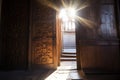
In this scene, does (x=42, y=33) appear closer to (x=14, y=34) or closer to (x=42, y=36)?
(x=42, y=36)

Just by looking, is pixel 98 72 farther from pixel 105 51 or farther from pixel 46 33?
pixel 46 33

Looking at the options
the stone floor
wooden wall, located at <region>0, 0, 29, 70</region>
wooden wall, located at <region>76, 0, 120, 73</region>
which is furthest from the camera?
wooden wall, located at <region>0, 0, 29, 70</region>

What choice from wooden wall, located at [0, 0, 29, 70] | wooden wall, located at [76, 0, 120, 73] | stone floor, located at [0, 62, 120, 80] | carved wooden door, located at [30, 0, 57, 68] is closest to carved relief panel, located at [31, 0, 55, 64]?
carved wooden door, located at [30, 0, 57, 68]

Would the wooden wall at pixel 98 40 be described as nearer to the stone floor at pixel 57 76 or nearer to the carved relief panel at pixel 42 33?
the stone floor at pixel 57 76

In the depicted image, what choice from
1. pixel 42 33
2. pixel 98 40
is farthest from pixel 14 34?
pixel 98 40

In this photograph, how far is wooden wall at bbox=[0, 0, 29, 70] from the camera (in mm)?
3977

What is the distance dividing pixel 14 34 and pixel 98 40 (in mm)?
2396

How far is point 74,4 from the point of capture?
4.11 metres

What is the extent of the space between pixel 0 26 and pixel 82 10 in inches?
92.2

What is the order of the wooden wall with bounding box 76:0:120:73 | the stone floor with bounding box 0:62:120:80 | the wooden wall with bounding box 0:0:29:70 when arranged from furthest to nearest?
the wooden wall with bounding box 0:0:29:70 < the wooden wall with bounding box 76:0:120:73 < the stone floor with bounding box 0:62:120:80

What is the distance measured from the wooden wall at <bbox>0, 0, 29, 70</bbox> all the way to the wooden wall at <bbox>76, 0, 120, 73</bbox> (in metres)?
1.57

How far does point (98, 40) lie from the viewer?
3807mm

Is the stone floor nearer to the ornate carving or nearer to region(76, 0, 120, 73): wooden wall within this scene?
region(76, 0, 120, 73): wooden wall

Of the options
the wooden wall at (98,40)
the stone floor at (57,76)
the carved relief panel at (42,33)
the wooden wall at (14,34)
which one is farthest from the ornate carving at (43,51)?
the wooden wall at (98,40)
